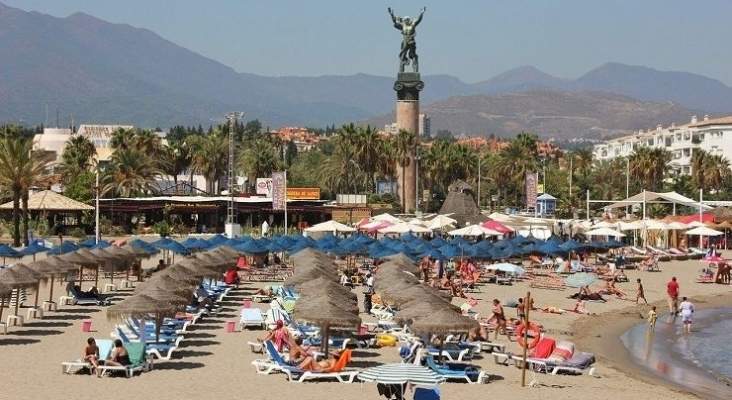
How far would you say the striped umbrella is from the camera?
15438 millimetres

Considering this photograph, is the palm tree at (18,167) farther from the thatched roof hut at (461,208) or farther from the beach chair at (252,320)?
the beach chair at (252,320)

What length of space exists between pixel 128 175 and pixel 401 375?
67.5 meters

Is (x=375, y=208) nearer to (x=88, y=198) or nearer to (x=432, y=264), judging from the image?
(x=88, y=198)

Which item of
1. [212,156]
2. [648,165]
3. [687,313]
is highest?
[212,156]

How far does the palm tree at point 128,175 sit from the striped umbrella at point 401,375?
64.6m

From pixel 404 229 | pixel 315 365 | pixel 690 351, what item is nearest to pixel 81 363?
pixel 315 365

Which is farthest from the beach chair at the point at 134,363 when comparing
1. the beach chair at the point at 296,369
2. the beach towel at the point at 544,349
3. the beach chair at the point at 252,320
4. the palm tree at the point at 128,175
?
the palm tree at the point at 128,175

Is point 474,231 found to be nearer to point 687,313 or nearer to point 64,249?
point 64,249

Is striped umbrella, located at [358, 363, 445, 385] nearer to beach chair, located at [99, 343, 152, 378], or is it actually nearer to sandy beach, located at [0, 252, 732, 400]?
sandy beach, located at [0, 252, 732, 400]

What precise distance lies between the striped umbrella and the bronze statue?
7378 cm

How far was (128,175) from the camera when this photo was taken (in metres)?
80.4

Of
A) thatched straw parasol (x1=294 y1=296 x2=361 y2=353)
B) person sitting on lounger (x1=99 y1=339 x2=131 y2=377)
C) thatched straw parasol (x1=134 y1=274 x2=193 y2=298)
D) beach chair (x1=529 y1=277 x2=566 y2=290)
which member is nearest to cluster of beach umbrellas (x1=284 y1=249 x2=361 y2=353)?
thatched straw parasol (x1=294 y1=296 x2=361 y2=353)

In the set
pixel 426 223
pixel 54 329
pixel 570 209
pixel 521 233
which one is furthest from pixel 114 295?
pixel 570 209

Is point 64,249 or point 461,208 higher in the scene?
point 461,208
